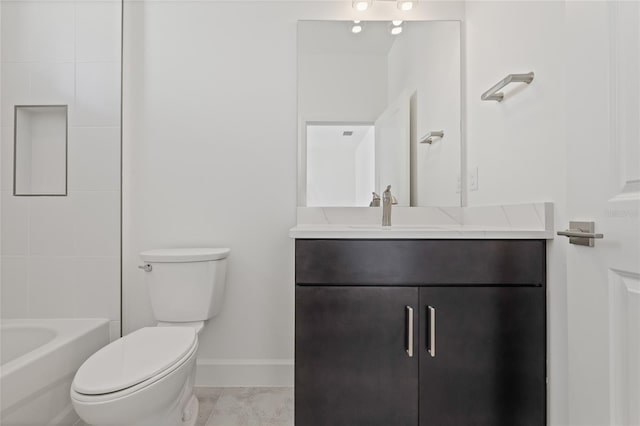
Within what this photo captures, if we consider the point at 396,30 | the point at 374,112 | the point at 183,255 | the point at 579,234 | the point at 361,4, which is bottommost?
the point at 183,255

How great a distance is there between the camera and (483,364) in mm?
1156

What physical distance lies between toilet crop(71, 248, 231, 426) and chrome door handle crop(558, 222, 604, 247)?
1.32 metres

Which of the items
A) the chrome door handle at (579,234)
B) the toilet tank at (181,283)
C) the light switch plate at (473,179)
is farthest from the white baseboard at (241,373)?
the chrome door handle at (579,234)

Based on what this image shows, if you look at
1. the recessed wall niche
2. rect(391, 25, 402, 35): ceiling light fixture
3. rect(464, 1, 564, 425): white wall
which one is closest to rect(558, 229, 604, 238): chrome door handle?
rect(464, 1, 564, 425): white wall

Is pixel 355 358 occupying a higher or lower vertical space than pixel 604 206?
lower

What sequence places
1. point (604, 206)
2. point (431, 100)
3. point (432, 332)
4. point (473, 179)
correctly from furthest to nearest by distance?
1. point (431, 100)
2. point (473, 179)
3. point (432, 332)
4. point (604, 206)

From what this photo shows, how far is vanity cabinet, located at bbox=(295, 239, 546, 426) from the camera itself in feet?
3.78

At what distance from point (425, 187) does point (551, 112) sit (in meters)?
0.78

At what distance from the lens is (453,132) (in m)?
1.87

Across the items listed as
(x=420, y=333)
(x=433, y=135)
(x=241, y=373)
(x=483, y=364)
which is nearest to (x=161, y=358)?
(x=241, y=373)

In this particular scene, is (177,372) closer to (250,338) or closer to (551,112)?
(250,338)

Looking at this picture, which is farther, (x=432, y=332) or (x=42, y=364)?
(x=42, y=364)

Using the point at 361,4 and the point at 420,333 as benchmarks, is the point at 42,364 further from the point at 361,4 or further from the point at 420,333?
the point at 361,4

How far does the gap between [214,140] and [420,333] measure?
1.43m
